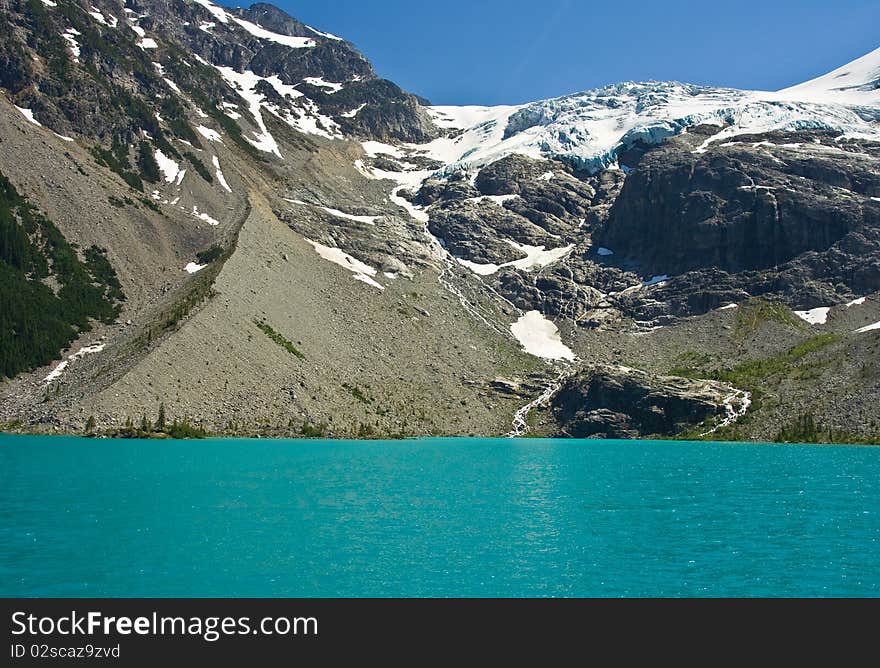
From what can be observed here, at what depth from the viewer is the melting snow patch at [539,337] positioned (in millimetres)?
172875

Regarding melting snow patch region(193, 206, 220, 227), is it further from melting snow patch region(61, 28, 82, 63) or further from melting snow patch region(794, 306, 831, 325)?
melting snow patch region(794, 306, 831, 325)

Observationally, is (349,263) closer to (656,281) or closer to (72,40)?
(656,281)

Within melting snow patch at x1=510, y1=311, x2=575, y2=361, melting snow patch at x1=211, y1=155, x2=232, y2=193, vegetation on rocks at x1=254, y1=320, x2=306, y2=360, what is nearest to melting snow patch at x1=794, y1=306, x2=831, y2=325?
melting snow patch at x1=510, y1=311, x2=575, y2=361

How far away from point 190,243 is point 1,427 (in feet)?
219

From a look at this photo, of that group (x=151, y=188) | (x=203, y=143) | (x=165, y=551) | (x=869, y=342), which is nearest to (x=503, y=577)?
(x=165, y=551)

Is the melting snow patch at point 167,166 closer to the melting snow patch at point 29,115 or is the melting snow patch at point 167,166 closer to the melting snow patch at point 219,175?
the melting snow patch at point 219,175

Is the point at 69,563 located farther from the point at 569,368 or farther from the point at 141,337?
the point at 569,368

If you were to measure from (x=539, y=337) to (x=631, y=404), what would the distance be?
41.9 metres

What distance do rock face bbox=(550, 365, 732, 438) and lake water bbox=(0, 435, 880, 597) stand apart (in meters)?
64.8

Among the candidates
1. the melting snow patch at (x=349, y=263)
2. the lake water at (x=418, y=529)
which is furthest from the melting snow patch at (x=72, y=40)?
the lake water at (x=418, y=529)

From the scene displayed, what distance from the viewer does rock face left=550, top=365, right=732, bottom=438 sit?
138 metres

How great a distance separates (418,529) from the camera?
39969mm

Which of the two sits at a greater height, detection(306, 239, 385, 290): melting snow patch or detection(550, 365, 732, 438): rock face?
detection(306, 239, 385, 290): melting snow patch
